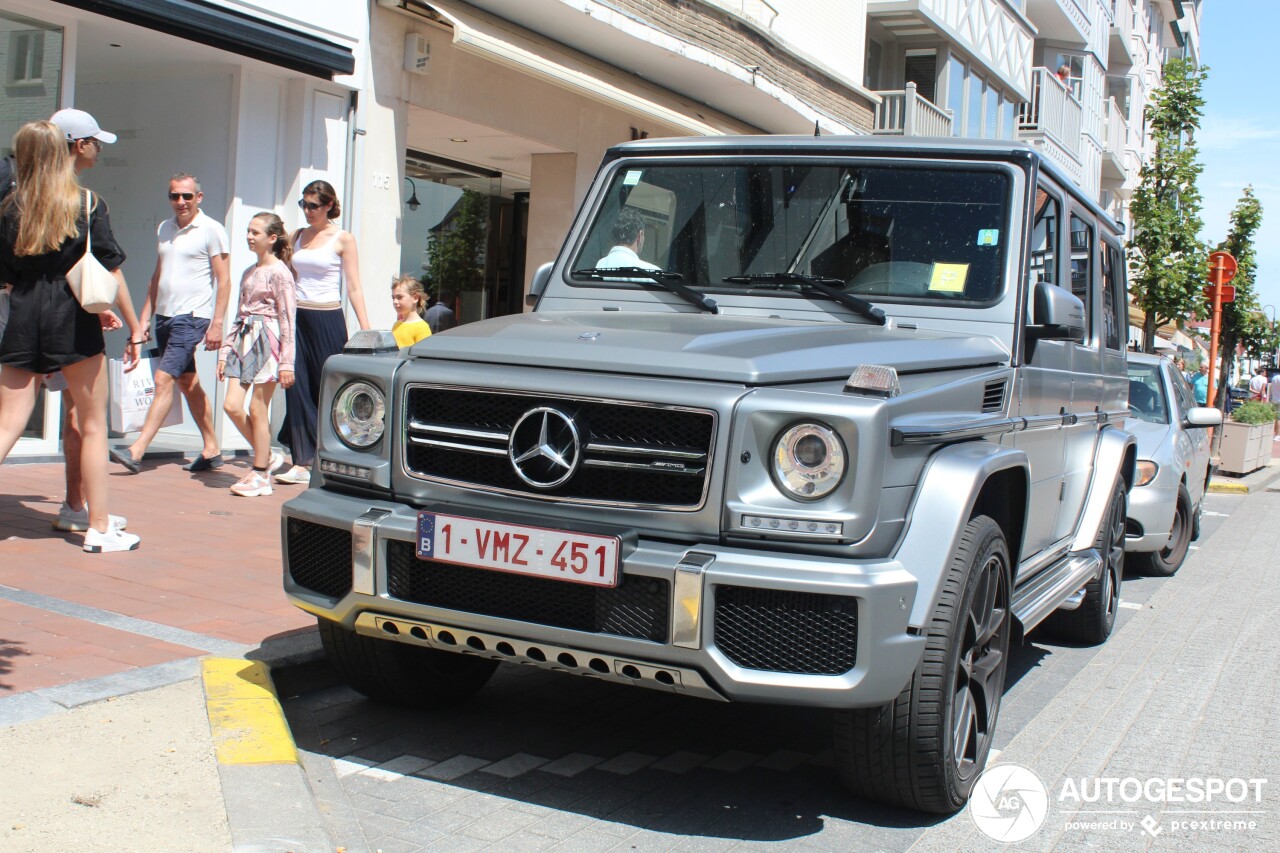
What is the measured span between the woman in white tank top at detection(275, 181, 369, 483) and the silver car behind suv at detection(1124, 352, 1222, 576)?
533 centimetres

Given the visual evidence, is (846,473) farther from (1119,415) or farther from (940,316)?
(1119,415)

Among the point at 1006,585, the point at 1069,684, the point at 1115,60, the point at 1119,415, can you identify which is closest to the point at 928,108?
the point at 1119,415

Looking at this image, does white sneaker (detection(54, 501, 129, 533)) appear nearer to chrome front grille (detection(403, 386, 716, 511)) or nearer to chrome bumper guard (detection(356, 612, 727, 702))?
chrome bumper guard (detection(356, 612, 727, 702))

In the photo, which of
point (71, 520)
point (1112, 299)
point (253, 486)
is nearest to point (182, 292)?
point (253, 486)

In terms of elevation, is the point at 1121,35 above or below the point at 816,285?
above

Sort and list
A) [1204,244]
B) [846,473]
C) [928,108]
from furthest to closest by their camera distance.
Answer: [1204,244] < [928,108] < [846,473]

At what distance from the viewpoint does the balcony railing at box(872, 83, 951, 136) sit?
20.7 metres

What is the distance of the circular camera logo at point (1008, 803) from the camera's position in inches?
150

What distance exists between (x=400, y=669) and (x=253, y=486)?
13.9 ft

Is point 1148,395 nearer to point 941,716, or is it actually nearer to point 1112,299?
point 1112,299

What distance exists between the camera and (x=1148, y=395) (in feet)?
33.2

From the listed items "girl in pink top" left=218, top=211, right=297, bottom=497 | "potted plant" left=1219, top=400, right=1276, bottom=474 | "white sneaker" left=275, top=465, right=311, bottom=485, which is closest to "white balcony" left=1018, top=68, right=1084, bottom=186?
"potted plant" left=1219, top=400, right=1276, bottom=474

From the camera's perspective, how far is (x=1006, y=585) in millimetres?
4098

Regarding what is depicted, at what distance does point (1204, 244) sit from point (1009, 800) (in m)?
22.1
